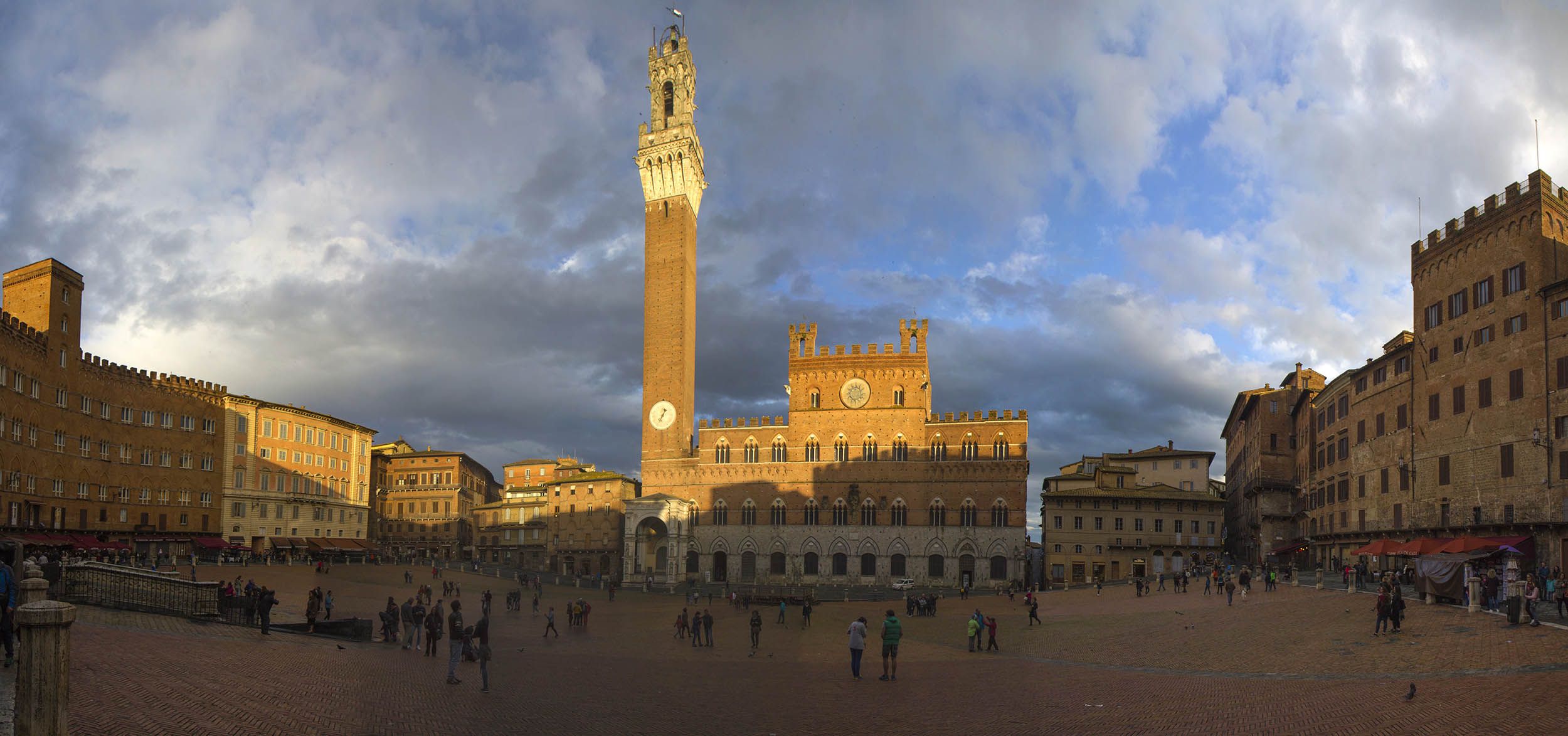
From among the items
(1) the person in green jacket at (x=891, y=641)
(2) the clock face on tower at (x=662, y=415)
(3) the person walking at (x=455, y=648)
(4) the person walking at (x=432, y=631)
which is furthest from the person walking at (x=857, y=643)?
(2) the clock face on tower at (x=662, y=415)

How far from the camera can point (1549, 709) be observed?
15875 millimetres

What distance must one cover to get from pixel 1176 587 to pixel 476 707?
40995 mm

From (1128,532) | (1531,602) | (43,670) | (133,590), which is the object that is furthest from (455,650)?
(1128,532)

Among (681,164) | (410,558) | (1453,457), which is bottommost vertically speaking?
(410,558)

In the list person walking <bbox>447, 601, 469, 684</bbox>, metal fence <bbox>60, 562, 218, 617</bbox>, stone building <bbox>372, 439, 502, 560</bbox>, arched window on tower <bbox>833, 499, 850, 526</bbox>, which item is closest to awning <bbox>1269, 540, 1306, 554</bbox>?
arched window on tower <bbox>833, 499, 850, 526</bbox>

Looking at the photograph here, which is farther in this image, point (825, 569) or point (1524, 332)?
point (825, 569)

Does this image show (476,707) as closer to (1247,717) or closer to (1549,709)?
(1247,717)

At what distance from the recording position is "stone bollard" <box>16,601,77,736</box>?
26.8ft

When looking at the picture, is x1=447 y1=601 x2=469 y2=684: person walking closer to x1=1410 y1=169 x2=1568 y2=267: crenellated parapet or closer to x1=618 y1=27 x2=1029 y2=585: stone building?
x1=1410 y1=169 x2=1568 y2=267: crenellated parapet

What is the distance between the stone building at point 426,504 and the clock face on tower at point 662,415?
98.3ft

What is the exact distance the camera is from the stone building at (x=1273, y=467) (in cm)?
6844

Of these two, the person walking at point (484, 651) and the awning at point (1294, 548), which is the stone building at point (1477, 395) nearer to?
the awning at point (1294, 548)

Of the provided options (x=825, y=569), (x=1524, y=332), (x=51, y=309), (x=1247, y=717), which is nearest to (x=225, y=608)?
(x=1247, y=717)

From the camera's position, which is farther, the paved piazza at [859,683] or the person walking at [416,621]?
the person walking at [416,621]
